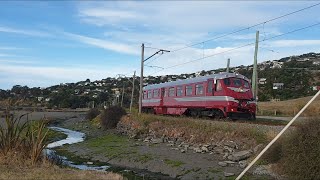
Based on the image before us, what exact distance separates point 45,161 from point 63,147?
18448 mm

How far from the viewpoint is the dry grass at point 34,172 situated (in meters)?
10.4

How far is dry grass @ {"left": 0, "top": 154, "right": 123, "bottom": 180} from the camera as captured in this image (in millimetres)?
10398

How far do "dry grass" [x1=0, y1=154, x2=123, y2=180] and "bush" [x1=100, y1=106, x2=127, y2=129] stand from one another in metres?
31.5

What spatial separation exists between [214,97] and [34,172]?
59.2 ft

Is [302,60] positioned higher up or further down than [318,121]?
higher up

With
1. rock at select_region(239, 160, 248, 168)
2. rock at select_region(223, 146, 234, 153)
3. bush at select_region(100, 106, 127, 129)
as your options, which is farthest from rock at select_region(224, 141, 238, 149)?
bush at select_region(100, 106, 127, 129)

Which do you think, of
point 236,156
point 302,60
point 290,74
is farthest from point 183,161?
point 302,60

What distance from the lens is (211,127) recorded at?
22547mm

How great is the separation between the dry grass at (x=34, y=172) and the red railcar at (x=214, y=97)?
15.9 m

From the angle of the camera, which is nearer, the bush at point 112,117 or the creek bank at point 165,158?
the creek bank at point 165,158

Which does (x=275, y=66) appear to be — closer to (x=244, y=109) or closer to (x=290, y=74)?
(x=290, y=74)

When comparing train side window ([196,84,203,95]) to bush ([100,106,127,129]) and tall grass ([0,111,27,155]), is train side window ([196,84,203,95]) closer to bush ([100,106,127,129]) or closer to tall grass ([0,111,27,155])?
bush ([100,106,127,129])

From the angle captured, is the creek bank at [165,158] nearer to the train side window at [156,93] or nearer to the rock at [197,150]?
the rock at [197,150]

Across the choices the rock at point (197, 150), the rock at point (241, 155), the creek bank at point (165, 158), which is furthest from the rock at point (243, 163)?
the rock at point (197, 150)
